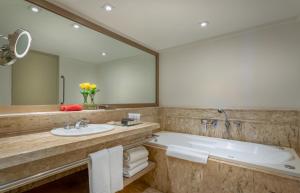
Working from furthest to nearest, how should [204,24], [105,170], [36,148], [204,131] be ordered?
[204,131], [204,24], [105,170], [36,148]

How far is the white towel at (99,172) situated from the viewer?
1.42 meters

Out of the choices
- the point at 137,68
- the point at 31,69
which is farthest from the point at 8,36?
the point at 137,68

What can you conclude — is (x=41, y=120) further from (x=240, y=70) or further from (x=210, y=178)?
(x=240, y=70)

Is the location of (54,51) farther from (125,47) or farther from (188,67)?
(188,67)

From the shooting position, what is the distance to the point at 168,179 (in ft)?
6.84

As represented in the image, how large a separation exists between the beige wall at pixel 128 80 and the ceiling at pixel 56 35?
0.20m

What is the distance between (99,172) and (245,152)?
1867 mm

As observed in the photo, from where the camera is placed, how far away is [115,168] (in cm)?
162

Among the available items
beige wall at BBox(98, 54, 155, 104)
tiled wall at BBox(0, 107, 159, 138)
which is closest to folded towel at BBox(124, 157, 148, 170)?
tiled wall at BBox(0, 107, 159, 138)

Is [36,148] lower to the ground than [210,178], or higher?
higher

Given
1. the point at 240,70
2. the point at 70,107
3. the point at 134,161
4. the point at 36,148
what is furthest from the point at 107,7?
the point at 240,70

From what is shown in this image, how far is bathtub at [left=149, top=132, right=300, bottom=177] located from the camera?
1.50 meters

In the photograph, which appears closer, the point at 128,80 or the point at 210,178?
the point at 210,178

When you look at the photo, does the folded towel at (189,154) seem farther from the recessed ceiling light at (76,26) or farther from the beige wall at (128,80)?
the recessed ceiling light at (76,26)
